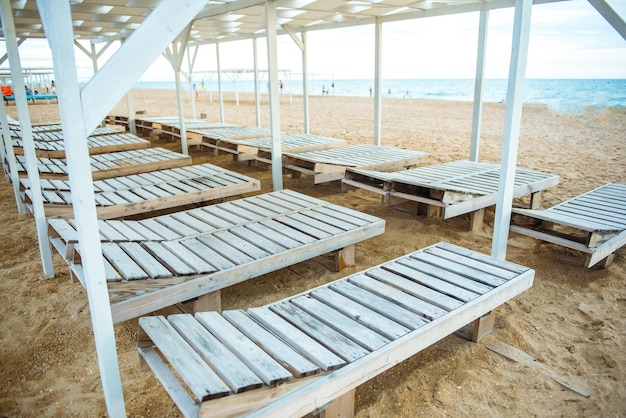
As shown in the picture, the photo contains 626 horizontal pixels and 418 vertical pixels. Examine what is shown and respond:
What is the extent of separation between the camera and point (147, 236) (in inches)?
142

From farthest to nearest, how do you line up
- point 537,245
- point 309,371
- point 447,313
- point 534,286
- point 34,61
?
point 34,61, point 537,245, point 534,286, point 447,313, point 309,371

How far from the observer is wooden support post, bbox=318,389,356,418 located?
208cm

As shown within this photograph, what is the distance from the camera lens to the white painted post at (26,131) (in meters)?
3.53

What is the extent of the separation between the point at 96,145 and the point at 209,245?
18.6 ft

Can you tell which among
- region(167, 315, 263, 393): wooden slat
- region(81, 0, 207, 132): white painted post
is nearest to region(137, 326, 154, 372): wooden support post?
region(167, 315, 263, 393): wooden slat

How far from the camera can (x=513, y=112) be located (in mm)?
2998

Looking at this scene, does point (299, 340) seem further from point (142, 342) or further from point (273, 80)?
point (273, 80)

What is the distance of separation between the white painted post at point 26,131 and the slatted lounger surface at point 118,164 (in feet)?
6.72

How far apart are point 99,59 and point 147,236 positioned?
9199 mm

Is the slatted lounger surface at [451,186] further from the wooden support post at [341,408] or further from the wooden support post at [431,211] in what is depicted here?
the wooden support post at [341,408]

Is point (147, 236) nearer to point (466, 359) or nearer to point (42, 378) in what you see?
point (42, 378)

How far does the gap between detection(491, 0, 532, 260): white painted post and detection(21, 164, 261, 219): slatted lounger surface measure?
3.02m

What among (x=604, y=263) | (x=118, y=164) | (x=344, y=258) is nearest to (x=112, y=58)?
(x=344, y=258)

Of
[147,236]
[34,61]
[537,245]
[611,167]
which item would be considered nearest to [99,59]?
[147,236]
